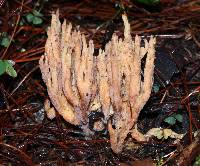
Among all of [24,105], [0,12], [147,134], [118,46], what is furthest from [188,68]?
[0,12]

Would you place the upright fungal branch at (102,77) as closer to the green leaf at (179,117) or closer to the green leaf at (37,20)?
the green leaf at (179,117)

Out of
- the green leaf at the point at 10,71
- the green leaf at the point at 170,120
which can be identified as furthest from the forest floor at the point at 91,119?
the green leaf at the point at 10,71

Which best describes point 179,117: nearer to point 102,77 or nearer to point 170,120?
point 170,120

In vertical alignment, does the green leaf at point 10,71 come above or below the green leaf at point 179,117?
above

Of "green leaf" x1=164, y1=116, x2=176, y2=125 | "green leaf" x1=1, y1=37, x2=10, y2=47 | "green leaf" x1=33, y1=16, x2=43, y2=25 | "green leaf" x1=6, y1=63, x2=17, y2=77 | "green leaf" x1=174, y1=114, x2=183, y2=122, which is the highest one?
"green leaf" x1=33, y1=16, x2=43, y2=25

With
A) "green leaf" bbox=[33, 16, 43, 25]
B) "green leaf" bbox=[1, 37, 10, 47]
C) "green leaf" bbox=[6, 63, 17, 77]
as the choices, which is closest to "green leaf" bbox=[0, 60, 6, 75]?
"green leaf" bbox=[6, 63, 17, 77]

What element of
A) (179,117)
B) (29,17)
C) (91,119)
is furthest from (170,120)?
(29,17)

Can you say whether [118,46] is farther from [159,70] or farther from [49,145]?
[49,145]

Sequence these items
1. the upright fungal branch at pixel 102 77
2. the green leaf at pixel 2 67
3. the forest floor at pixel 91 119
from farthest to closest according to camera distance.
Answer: the green leaf at pixel 2 67 → the forest floor at pixel 91 119 → the upright fungal branch at pixel 102 77

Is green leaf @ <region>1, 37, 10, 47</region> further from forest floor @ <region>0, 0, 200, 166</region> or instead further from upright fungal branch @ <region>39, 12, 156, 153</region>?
upright fungal branch @ <region>39, 12, 156, 153</region>
